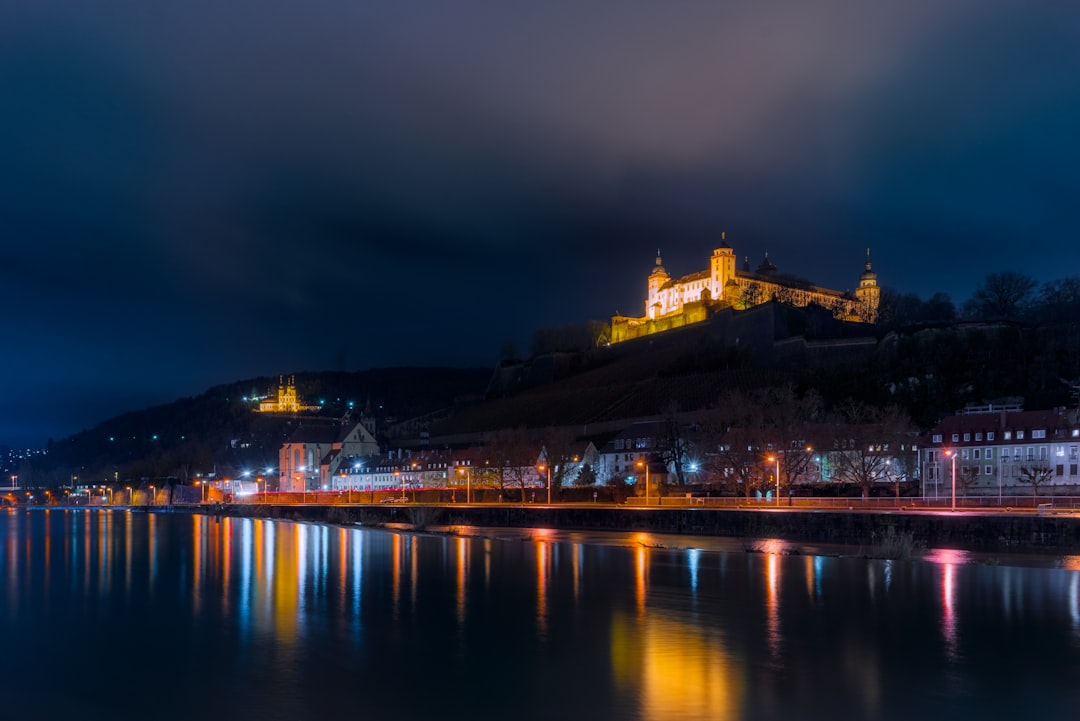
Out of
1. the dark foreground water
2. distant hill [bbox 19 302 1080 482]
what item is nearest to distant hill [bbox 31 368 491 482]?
distant hill [bbox 19 302 1080 482]

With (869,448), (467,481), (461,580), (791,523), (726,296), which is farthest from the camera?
(726,296)

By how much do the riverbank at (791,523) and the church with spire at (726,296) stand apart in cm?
6735

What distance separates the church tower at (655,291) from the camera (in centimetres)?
13738

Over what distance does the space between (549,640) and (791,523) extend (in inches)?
Answer: 981

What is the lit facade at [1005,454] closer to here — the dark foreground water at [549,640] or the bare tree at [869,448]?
the bare tree at [869,448]

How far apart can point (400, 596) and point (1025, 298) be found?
102 m

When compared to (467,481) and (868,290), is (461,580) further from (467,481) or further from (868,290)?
(868,290)

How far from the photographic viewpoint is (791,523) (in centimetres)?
4022

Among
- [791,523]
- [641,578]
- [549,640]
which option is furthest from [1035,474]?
[549,640]

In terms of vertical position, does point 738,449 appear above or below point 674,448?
above

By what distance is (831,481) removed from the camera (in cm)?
5569

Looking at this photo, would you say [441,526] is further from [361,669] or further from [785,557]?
[361,669]

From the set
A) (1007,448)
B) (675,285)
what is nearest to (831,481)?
(1007,448)

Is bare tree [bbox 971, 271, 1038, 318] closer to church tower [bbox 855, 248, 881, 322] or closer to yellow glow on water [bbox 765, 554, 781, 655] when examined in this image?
church tower [bbox 855, 248, 881, 322]
